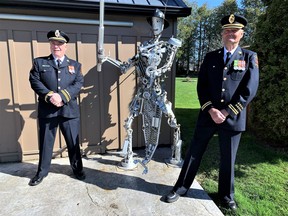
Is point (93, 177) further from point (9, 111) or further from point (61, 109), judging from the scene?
point (9, 111)

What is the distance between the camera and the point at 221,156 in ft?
7.70

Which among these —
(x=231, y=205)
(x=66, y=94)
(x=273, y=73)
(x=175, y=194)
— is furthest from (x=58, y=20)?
(x=273, y=73)

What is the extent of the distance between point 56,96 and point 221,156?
5.83ft

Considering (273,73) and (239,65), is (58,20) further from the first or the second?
(273,73)

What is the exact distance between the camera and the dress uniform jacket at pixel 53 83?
254 centimetres

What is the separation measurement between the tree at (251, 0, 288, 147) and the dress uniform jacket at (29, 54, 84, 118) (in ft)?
9.51

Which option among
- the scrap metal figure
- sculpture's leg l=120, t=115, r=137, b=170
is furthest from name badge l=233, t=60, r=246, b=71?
sculpture's leg l=120, t=115, r=137, b=170

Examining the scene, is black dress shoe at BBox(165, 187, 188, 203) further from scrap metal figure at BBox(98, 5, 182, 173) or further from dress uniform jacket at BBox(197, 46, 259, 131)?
dress uniform jacket at BBox(197, 46, 259, 131)

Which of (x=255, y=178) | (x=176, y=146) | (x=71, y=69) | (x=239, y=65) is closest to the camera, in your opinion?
(x=239, y=65)

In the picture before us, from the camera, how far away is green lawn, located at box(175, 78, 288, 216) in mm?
2393

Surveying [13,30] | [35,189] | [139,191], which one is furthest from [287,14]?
[35,189]

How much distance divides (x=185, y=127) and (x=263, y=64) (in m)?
1.89

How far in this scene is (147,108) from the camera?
3051mm

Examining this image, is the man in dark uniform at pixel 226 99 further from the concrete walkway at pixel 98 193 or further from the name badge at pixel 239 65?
the concrete walkway at pixel 98 193
